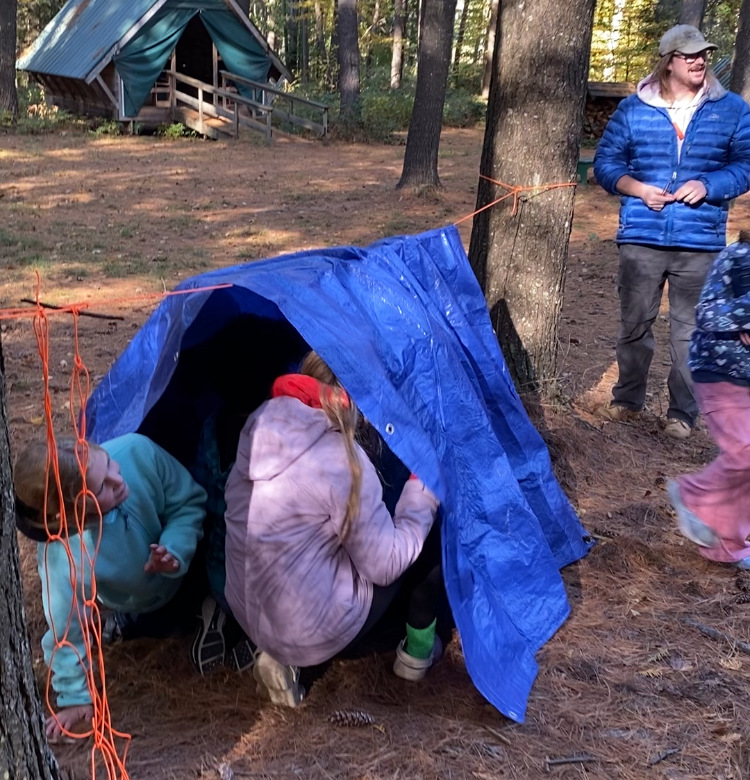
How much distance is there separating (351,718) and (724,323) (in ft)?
7.00

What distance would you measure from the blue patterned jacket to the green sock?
1626 mm

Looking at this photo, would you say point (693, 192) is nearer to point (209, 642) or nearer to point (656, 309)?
point (656, 309)

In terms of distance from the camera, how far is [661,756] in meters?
2.65

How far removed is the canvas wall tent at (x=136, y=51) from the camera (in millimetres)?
18750

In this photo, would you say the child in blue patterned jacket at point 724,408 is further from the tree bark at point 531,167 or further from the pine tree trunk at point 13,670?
the pine tree trunk at point 13,670

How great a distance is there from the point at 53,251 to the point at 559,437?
6.40 metres

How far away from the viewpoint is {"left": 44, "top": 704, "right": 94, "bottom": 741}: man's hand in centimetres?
263

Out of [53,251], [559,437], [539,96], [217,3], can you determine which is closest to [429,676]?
[559,437]

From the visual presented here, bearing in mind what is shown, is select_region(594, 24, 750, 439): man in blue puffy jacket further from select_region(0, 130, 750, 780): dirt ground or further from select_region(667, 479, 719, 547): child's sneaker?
select_region(667, 479, 719, 547): child's sneaker

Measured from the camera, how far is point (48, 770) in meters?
1.94

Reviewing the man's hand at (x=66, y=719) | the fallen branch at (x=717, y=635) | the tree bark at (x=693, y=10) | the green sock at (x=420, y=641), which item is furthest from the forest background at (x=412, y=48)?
the man's hand at (x=66, y=719)

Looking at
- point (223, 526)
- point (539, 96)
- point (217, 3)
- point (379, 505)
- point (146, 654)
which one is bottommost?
point (146, 654)

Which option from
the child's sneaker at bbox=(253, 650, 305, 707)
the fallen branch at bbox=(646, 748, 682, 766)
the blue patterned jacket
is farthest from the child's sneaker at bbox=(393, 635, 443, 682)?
the blue patterned jacket

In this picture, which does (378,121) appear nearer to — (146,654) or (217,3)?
(217,3)
